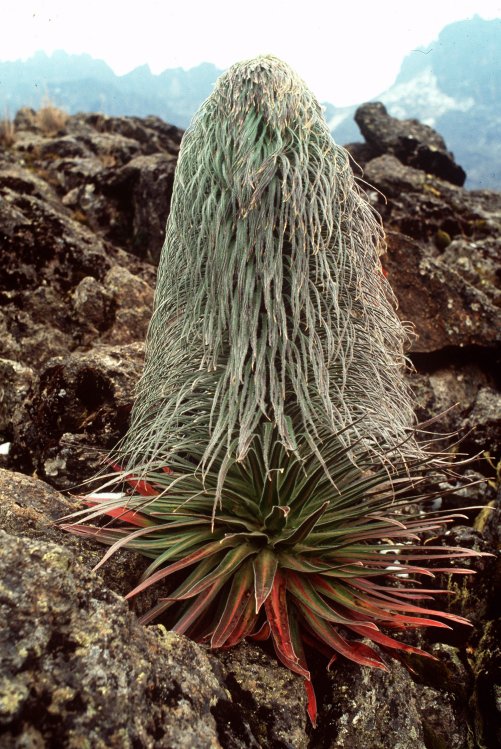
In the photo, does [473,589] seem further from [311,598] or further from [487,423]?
[487,423]

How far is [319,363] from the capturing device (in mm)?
2404

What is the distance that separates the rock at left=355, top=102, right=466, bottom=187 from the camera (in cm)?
1042

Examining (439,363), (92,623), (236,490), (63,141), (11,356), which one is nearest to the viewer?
(92,623)

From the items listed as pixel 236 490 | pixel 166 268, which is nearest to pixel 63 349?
pixel 166 268

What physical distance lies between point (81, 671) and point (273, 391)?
1.38m

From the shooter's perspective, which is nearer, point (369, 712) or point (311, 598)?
point (369, 712)

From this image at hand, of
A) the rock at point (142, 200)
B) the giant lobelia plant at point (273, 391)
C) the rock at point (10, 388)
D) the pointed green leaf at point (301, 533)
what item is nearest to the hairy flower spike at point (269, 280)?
the giant lobelia plant at point (273, 391)

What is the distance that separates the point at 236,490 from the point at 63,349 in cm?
233

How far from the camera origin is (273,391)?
2.44 meters

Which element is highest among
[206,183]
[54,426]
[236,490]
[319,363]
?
[206,183]

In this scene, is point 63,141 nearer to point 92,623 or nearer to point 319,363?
point 319,363

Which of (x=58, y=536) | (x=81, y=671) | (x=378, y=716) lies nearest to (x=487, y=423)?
(x=378, y=716)

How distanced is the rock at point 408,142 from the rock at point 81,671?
10.3 metres

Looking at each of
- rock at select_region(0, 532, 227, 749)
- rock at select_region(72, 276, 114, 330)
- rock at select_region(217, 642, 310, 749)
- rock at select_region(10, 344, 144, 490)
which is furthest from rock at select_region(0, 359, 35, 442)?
rock at select_region(0, 532, 227, 749)
